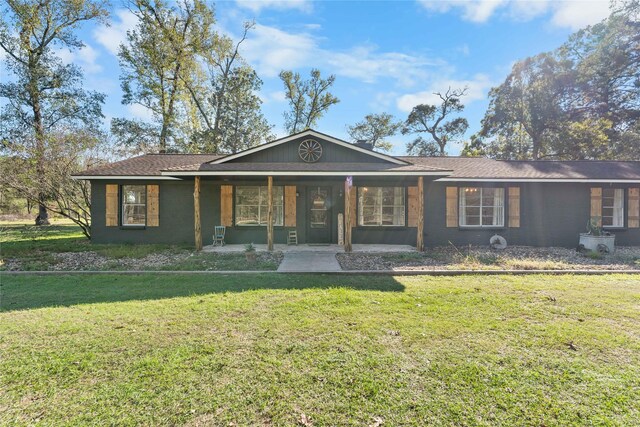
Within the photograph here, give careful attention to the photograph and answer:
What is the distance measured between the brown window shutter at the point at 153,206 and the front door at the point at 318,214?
554 centimetres

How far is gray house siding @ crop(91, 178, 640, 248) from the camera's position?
34.6 ft

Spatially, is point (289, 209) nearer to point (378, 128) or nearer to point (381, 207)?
point (381, 207)

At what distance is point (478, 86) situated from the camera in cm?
2838

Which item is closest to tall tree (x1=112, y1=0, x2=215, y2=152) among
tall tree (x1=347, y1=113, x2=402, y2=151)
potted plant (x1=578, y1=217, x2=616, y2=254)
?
tall tree (x1=347, y1=113, x2=402, y2=151)

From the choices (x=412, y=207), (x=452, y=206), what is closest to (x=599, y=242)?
(x=452, y=206)

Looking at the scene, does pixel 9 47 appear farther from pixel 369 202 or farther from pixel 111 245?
pixel 369 202

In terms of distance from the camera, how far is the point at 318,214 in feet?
35.7

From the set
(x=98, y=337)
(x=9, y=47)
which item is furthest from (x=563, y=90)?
(x=9, y=47)

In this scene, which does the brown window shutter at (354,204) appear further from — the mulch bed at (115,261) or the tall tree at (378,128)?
the tall tree at (378,128)

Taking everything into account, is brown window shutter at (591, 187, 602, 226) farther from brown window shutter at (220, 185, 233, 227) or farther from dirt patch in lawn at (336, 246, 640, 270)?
brown window shutter at (220, 185, 233, 227)

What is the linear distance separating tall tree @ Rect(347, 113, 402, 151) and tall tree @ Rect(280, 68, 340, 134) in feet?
18.0

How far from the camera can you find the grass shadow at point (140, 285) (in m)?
4.60

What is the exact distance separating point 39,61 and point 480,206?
27950 millimetres

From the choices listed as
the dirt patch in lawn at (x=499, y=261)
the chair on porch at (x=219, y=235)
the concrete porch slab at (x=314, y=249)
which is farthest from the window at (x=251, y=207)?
the dirt patch in lawn at (x=499, y=261)
